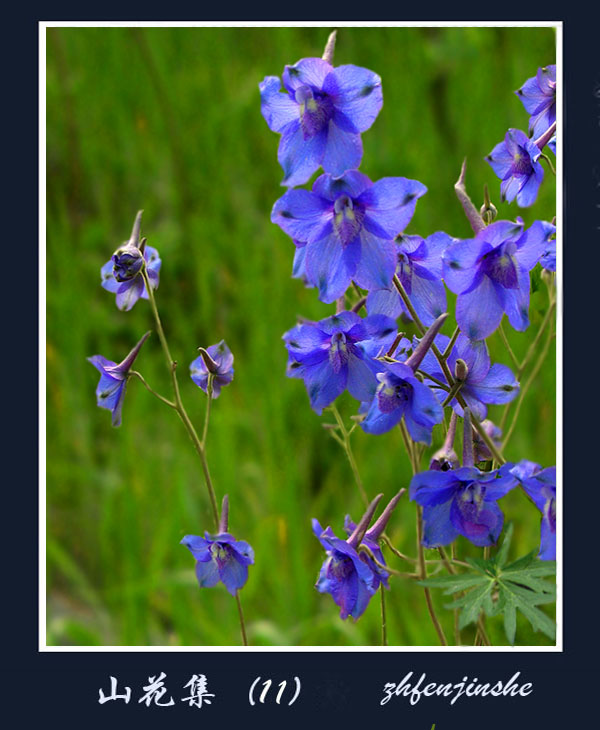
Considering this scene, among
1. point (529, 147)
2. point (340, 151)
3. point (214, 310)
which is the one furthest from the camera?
point (214, 310)

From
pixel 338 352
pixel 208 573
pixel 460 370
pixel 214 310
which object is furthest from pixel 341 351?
pixel 214 310

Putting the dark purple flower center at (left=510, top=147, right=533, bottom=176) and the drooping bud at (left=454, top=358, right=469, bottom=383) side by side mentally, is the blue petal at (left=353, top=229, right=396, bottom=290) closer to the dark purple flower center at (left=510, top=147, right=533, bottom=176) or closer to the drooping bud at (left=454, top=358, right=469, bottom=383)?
the drooping bud at (left=454, top=358, right=469, bottom=383)

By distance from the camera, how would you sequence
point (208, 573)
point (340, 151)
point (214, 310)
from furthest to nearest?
point (214, 310)
point (208, 573)
point (340, 151)

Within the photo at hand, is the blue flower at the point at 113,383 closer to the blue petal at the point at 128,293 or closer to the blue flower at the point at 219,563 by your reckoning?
the blue petal at the point at 128,293

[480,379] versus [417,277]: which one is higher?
[417,277]

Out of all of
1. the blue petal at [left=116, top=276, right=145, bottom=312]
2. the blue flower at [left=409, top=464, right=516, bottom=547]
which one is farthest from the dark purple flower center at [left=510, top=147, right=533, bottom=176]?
the blue petal at [left=116, top=276, right=145, bottom=312]

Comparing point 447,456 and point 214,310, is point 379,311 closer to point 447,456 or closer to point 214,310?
point 447,456

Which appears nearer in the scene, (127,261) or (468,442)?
(468,442)


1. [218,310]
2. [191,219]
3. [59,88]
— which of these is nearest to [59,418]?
[218,310]
